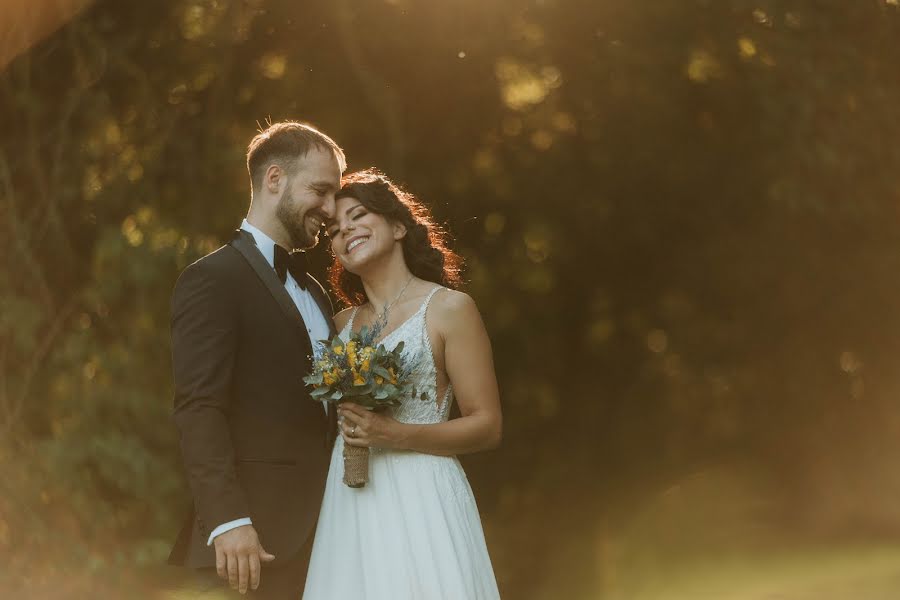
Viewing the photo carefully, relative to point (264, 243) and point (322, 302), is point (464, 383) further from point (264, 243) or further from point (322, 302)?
point (264, 243)

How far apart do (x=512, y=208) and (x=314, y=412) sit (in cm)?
270

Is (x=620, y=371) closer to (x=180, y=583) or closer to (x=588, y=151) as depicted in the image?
(x=588, y=151)

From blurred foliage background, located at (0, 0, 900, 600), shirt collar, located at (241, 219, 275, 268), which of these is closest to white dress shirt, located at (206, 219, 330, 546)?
shirt collar, located at (241, 219, 275, 268)

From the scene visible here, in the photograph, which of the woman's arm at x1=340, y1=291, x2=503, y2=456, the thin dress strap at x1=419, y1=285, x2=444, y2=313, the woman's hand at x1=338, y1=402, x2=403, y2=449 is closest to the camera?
the woman's hand at x1=338, y1=402, x2=403, y2=449

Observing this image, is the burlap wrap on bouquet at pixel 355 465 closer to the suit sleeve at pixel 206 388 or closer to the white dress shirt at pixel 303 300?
the white dress shirt at pixel 303 300

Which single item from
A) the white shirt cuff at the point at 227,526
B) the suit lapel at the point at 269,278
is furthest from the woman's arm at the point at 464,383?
the white shirt cuff at the point at 227,526

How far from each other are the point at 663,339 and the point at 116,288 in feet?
10.2

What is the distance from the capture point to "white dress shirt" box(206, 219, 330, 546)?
125 inches

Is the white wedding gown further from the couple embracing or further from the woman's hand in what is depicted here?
the woman's hand

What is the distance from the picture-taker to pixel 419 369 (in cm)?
330

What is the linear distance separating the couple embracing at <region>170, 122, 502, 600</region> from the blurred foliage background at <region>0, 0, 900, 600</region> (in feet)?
5.85

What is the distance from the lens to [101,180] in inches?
225

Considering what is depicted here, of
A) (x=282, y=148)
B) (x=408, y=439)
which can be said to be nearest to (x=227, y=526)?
Result: (x=408, y=439)

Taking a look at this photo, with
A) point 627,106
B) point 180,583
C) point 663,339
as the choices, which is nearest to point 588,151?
point 627,106
